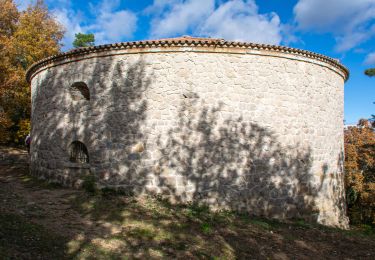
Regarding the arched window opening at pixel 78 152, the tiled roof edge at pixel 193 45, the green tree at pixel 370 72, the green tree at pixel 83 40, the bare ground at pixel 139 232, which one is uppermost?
the green tree at pixel 83 40

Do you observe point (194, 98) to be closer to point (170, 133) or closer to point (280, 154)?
point (170, 133)

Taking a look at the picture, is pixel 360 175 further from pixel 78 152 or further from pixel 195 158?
pixel 78 152

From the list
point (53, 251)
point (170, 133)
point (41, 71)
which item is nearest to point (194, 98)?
point (170, 133)

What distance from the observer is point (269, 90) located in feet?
29.5

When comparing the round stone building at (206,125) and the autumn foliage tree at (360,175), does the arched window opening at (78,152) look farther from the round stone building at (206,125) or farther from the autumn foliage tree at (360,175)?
the autumn foliage tree at (360,175)

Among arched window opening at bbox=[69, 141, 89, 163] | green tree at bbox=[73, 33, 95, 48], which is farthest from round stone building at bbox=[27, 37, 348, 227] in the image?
green tree at bbox=[73, 33, 95, 48]

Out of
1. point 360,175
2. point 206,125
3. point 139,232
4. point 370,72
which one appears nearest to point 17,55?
point 206,125

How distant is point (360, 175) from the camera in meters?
17.6

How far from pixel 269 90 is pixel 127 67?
4.33m

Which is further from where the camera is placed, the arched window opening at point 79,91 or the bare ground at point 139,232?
the arched window opening at point 79,91

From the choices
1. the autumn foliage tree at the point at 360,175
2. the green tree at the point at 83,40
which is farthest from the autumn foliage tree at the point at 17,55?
the autumn foliage tree at the point at 360,175

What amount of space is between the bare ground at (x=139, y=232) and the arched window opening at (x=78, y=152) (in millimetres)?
1094

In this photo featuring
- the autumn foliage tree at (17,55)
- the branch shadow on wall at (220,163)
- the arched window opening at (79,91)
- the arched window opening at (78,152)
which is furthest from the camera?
the autumn foliage tree at (17,55)

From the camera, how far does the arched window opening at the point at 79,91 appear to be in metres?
9.98
